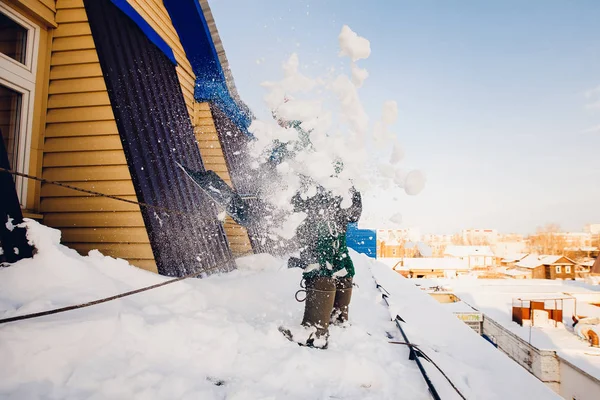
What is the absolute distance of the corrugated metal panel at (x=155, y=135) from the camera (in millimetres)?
2734

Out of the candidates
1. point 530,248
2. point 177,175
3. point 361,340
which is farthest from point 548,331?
point 530,248

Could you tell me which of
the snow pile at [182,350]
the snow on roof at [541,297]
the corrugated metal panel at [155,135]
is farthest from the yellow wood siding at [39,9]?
the snow on roof at [541,297]

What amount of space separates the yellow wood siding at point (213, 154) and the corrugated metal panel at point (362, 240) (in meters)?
7.63

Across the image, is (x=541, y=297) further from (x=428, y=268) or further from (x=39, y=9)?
(x=39, y=9)

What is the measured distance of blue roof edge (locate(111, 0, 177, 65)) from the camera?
2891 millimetres

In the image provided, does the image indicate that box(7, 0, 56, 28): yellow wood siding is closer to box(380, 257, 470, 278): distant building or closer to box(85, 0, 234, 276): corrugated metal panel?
box(85, 0, 234, 276): corrugated metal panel

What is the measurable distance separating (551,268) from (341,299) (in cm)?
4591

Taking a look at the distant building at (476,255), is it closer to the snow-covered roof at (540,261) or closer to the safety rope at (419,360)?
the snow-covered roof at (540,261)

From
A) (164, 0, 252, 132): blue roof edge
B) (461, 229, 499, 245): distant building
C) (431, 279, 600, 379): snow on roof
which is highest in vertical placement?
(164, 0, 252, 132): blue roof edge

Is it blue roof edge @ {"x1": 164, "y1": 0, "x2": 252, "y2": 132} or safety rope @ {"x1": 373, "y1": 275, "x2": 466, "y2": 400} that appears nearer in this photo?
safety rope @ {"x1": 373, "y1": 275, "x2": 466, "y2": 400}

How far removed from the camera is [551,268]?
36656 mm

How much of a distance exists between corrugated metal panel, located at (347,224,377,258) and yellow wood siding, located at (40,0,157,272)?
36.4 feet

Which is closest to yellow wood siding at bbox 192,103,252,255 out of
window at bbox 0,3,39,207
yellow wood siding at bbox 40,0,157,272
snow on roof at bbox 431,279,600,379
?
yellow wood siding at bbox 40,0,157,272

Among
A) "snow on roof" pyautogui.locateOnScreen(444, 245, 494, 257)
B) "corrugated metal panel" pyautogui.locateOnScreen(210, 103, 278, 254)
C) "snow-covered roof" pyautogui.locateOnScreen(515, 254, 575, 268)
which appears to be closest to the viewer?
"corrugated metal panel" pyautogui.locateOnScreen(210, 103, 278, 254)
